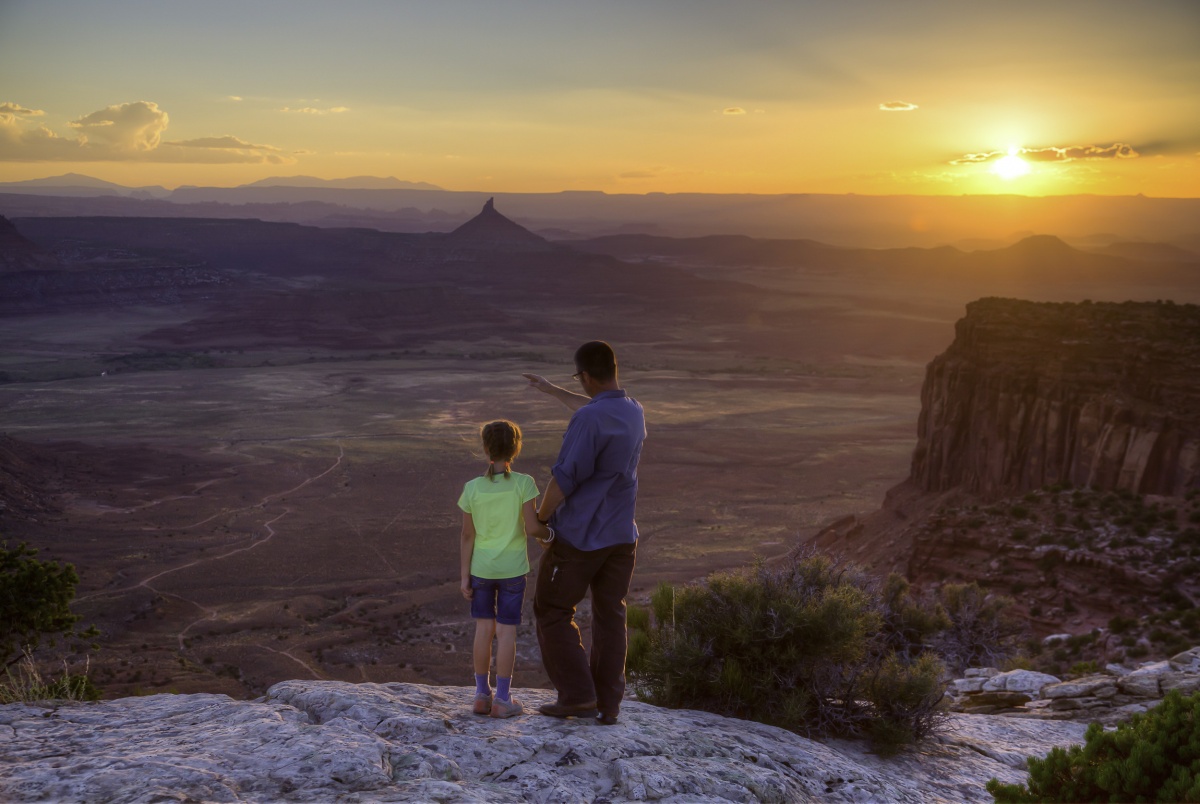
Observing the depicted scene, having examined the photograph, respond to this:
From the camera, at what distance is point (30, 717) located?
4.43 metres

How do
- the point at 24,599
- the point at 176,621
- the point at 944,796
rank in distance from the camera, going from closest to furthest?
the point at 944,796 < the point at 24,599 < the point at 176,621

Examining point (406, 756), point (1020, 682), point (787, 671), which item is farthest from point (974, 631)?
point (406, 756)

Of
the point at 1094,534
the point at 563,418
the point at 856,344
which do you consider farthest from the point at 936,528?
the point at 856,344

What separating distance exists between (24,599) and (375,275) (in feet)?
405

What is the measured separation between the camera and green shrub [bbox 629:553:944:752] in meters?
5.44

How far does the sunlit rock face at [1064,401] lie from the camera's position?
18828mm

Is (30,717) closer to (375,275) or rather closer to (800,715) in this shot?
(800,715)

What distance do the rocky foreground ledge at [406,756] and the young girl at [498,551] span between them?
272 millimetres

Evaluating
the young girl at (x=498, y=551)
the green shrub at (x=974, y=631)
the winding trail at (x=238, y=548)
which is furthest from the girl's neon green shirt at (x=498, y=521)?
the winding trail at (x=238, y=548)

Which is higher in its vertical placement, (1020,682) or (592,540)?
(592,540)

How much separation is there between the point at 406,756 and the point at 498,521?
1.16 meters

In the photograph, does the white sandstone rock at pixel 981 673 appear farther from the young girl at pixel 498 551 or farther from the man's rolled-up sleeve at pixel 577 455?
the man's rolled-up sleeve at pixel 577 455

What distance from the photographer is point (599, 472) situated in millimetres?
4469

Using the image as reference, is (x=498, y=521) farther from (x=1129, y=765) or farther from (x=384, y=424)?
(x=384, y=424)
